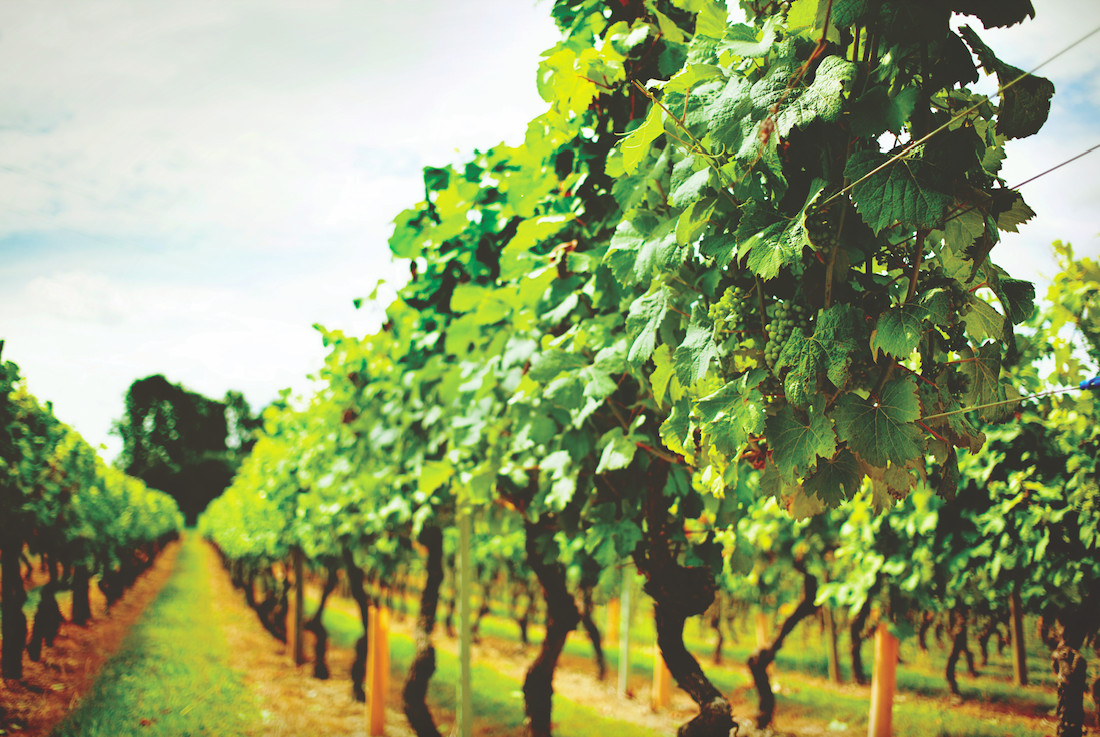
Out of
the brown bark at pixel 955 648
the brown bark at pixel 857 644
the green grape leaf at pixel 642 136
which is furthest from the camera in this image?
the brown bark at pixel 857 644

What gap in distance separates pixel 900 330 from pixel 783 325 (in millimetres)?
224

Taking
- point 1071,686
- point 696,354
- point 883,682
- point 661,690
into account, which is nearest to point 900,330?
point 696,354

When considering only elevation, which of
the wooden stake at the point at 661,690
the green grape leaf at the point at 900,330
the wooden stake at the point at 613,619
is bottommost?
the wooden stake at the point at 613,619

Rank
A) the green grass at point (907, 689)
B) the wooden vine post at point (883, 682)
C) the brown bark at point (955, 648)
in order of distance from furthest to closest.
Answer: the brown bark at point (955, 648) < the green grass at point (907, 689) < the wooden vine post at point (883, 682)

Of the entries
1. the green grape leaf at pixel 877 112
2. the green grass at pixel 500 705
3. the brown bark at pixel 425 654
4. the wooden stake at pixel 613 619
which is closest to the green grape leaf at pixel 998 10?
the green grape leaf at pixel 877 112

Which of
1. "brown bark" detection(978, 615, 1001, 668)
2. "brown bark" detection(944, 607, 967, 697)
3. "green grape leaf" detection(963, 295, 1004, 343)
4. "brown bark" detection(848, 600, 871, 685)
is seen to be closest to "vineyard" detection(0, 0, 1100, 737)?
"green grape leaf" detection(963, 295, 1004, 343)

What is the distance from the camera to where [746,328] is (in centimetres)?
143

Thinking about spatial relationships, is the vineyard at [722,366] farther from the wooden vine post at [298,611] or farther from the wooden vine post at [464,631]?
the wooden vine post at [298,611]

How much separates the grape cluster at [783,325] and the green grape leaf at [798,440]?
0.13m

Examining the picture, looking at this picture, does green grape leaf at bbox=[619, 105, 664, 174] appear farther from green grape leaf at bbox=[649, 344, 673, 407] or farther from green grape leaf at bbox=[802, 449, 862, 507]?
green grape leaf at bbox=[802, 449, 862, 507]

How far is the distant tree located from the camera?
12.6ft

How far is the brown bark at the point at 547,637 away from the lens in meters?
4.41

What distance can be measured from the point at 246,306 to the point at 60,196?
103 centimetres

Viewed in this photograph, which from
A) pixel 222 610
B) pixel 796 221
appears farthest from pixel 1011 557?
pixel 222 610
